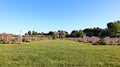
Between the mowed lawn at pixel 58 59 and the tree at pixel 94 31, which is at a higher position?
the tree at pixel 94 31

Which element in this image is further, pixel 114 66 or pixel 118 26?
pixel 118 26

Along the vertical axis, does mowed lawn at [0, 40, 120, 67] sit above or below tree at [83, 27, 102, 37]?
below

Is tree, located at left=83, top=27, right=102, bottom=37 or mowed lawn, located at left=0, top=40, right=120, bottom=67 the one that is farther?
tree, located at left=83, top=27, right=102, bottom=37

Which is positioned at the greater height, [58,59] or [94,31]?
[94,31]

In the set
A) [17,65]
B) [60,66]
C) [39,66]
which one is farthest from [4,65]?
[60,66]

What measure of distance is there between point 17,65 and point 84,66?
7.97 ft

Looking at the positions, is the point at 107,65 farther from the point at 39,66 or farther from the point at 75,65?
the point at 39,66

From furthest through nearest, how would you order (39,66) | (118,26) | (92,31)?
(92,31)
(118,26)
(39,66)

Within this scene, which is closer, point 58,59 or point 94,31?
point 58,59

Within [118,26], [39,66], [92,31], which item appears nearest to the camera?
[39,66]

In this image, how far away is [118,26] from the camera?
2758 inches

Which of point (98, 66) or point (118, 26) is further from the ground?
point (118, 26)

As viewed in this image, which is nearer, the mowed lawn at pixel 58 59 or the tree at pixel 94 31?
the mowed lawn at pixel 58 59

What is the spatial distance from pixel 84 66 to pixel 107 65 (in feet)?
3.12
